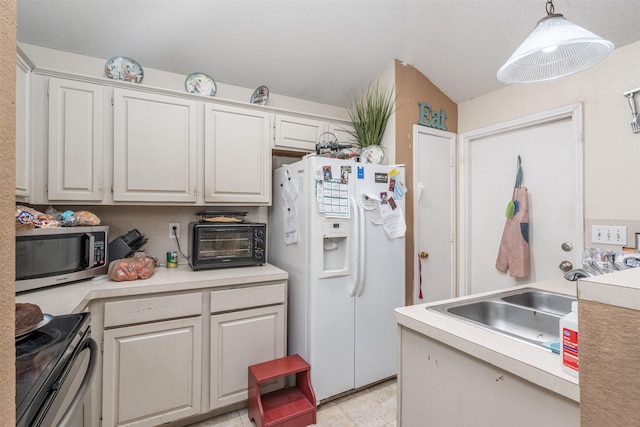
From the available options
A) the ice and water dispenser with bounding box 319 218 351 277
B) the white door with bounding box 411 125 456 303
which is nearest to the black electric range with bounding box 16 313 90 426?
the ice and water dispenser with bounding box 319 218 351 277

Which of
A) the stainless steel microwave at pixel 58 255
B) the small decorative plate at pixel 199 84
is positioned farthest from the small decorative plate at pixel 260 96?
the stainless steel microwave at pixel 58 255

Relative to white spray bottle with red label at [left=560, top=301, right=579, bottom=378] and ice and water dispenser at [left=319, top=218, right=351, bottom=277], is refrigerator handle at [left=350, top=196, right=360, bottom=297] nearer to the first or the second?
ice and water dispenser at [left=319, top=218, right=351, bottom=277]

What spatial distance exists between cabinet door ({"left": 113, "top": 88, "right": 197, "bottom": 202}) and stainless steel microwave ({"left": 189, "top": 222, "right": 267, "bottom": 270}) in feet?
0.90

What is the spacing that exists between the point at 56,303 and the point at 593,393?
5.91ft

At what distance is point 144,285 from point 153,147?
88 centimetres

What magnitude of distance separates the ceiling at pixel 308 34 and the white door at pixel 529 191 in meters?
0.50

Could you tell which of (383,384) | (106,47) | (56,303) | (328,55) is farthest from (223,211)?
(383,384)

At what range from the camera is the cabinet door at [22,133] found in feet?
5.07

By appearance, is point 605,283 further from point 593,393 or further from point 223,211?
point 223,211

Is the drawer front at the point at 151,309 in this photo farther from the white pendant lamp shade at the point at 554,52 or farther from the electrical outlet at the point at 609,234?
the electrical outlet at the point at 609,234

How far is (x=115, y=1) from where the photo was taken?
174 cm

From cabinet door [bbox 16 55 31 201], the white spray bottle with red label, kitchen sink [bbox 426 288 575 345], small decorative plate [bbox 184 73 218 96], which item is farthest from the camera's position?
small decorative plate [bbox 184 73 218 96]

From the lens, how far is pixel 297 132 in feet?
7.88

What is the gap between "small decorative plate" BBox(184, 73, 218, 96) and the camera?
2145 millimetres
